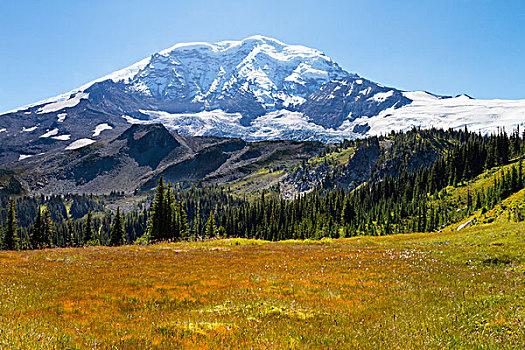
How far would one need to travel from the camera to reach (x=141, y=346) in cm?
845

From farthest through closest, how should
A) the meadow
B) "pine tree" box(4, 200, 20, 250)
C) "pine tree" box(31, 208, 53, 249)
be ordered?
"pine tree" box(31, 208, 53, 249) → "pine tree" box(4, 200, 20, 250) → the meadow

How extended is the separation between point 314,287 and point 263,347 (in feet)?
27.5

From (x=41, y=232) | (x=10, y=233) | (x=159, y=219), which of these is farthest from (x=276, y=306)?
(x=10, y=233)

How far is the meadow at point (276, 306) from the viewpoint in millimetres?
8977

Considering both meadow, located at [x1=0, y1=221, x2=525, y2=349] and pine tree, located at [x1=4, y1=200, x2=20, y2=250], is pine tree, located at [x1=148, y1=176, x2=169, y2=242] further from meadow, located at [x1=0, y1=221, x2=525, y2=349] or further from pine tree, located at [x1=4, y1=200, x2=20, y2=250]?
meadow, located at [x1=0, y1=221, x2=525, y2=349]

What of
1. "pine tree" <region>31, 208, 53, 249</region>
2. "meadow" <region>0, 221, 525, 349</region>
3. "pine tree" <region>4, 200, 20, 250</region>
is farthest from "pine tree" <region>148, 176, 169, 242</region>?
"meadow" <region>0, 221, 525, 349</region>

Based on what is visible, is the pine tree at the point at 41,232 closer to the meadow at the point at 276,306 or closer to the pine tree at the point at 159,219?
the pine tree at the point at 159,219

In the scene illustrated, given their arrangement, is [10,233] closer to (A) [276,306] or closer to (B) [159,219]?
(B) [159,219]

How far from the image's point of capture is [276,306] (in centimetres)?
1277

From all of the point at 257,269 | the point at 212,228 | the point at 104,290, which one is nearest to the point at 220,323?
the point at 104,290

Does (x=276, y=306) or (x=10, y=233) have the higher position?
(x=276, y=306)

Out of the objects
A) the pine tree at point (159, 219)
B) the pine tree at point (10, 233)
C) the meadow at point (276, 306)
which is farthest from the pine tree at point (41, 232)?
the meadow at point (276, 306)

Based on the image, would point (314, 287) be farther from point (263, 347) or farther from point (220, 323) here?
point (263, 347)

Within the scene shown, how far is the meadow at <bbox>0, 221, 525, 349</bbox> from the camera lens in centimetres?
898
